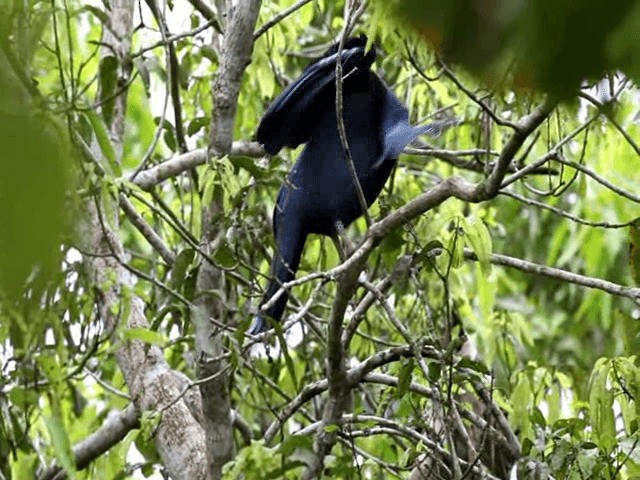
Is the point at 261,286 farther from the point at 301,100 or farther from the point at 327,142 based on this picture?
the point at 301,100

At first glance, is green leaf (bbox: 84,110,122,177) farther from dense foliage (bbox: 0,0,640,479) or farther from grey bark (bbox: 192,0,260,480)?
grey bark (bbox: 192,0,260,480)

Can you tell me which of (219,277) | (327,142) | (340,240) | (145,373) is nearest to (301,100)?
(327,142)

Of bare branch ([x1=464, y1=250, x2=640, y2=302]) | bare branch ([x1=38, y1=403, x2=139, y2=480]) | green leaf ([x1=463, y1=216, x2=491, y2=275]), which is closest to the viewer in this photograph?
bare branch ([x1=464, y1=250, x2=640, y2=302])

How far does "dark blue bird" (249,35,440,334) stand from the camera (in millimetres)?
2693

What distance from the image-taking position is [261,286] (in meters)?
2.96

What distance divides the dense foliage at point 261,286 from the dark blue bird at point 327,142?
85mm

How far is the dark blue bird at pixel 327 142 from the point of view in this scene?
2.69 m

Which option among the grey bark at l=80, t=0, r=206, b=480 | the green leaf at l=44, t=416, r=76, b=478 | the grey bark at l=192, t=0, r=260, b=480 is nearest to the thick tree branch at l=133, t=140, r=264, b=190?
the grey bark at l=80, t=0, r=206, b=480

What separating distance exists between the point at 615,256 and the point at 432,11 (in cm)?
540

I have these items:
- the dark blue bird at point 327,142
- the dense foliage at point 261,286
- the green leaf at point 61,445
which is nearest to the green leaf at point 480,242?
the dense foliage at point 261,286

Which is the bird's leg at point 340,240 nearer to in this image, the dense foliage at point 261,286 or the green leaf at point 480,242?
the dense foliage at point 261,286

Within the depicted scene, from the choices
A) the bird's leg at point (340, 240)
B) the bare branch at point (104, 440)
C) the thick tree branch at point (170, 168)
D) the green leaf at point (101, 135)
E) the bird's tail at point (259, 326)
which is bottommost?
the bare branch at point (104, 440)

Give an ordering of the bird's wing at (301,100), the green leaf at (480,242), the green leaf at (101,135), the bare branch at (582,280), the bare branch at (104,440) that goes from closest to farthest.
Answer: the green leaf at (101,135), the bare branch at (582,280), the green leaf at (480,242), the bird's wing at (301,100), the bare branch at (104,440)

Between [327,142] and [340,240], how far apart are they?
24cm
